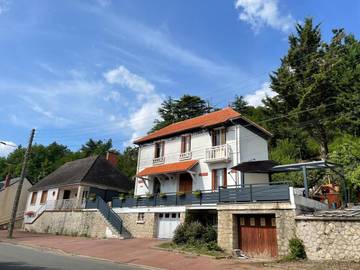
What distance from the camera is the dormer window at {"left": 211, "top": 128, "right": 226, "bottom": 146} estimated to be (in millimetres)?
23234

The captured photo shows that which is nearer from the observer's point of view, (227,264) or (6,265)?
(6,265)

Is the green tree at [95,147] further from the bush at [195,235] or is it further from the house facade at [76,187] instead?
the bush at [195,235]

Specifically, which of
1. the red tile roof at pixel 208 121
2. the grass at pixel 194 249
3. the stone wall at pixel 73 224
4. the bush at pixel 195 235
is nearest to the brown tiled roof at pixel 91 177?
the stone wall at pixel 73 224

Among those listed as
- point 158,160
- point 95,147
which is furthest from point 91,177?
point 95,147

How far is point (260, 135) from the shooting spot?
961 inches

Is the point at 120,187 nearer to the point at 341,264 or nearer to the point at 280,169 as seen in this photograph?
the point at 280,169

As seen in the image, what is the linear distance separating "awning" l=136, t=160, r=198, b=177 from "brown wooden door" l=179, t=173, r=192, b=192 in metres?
1.04

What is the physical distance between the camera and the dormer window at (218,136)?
2323cm

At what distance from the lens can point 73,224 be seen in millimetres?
27359

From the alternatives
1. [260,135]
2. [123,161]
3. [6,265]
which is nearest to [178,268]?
[6,265]

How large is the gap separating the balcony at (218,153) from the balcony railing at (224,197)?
254cm

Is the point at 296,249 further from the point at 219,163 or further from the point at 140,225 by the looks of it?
the point at 140,225

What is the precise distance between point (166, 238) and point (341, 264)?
38.9 ft

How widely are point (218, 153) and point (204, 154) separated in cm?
140
